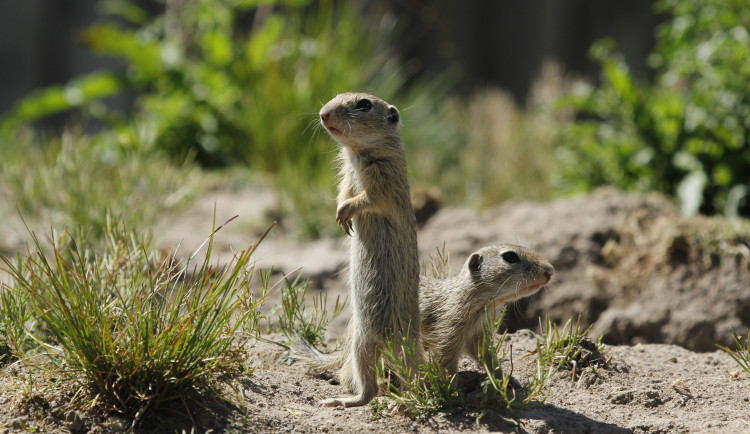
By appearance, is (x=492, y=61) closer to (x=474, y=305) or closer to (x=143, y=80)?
(x=143, y=80)

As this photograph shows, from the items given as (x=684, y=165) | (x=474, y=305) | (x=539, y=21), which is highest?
(x=539, y=21)

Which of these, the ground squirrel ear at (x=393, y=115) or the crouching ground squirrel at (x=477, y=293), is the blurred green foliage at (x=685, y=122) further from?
the ground squirrel ear at (x=393, y=115)

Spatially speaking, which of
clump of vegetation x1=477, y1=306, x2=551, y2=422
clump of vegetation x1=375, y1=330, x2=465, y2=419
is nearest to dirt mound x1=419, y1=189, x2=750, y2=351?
clump of vegetation x1=477, y1=306, x2=551, y2=422

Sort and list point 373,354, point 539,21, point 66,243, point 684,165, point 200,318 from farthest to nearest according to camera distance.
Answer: point 539,21 < point 684,165 < point 66,243 < point 373,354 < point 200,318

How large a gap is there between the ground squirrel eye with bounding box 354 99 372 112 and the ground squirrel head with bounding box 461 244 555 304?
77cm

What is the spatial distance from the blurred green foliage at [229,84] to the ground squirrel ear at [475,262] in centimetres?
416

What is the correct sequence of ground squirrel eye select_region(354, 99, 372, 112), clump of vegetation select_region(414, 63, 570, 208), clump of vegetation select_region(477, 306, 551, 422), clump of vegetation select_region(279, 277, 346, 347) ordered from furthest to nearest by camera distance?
1. clump of vegetation select_region(414, 63, 570, 208)
2. clump of vegetation select_region(279, 277, 346, 347)
3. ground squirrel eye select_region(354, 99, 372, 112)
4. clump of vegetation select_region(477, 306, 551, 422)

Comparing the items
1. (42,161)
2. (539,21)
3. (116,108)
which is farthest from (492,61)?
(42,161)

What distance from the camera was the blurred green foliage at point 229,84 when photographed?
314 inches

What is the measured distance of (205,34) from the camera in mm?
8641

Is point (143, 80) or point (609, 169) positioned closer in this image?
point (609, 169)

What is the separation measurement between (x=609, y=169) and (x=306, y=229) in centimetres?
261

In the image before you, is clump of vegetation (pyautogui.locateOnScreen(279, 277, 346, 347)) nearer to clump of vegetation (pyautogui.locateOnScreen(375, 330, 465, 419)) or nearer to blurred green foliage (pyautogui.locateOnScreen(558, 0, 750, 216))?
clump of vegetation (pyautogui.locateOnScreen(375, 330, 465, 419))

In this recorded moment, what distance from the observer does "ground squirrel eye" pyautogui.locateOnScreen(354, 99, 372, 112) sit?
10.6 feet
